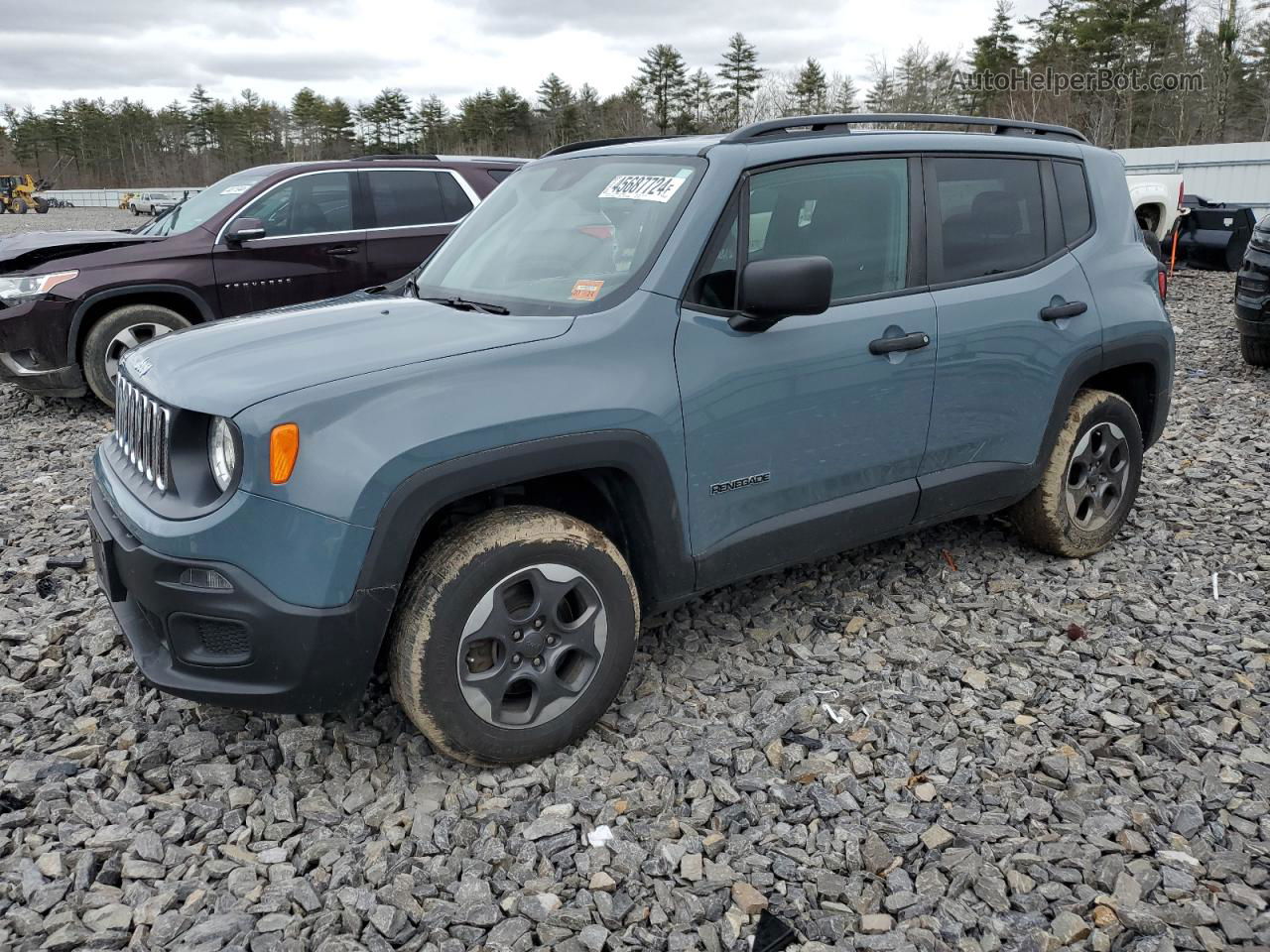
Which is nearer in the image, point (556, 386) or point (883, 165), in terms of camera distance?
point (556, 386)

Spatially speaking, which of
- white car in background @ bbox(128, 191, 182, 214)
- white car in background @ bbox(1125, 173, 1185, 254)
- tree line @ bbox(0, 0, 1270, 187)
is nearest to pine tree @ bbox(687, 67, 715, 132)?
tree line @ bbox(0, 0, 1270, 187)

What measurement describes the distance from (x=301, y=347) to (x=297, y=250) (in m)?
5.29

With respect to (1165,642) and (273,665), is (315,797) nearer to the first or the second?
(273,665)

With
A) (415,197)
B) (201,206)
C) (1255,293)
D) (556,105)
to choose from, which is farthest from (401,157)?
(556,105)

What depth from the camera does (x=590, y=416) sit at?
9.43ft

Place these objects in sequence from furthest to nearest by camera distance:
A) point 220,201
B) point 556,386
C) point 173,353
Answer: point 220,201, point 173,353, point 556,386

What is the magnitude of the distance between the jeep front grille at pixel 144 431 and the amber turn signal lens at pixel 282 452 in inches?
16.8

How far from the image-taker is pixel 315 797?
2.94 meters

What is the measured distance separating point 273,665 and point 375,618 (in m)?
0.28

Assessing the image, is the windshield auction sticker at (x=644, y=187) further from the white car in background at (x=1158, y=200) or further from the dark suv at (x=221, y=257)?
the white car in background at (x=1158, y=200)

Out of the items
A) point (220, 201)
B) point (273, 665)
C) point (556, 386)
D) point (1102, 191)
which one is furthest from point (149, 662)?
point (220, 201)

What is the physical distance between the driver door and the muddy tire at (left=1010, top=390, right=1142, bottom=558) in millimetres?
5523

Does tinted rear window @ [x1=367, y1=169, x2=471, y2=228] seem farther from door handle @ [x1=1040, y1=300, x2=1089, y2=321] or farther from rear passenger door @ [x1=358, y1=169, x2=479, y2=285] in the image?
door handle @ [x1=1040, y1=300, x2=1089, y2=321]

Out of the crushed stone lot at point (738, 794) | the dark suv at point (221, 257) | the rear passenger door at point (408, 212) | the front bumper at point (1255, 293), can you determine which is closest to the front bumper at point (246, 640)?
the crushed stone lot at point (738, 794)
